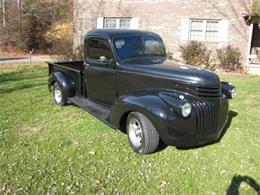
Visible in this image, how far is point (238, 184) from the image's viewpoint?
174 inches

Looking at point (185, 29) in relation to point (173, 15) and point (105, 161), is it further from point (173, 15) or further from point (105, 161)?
point (105, 161)

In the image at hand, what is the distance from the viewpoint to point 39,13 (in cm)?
2984

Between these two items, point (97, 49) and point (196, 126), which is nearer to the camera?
point (196, 126)

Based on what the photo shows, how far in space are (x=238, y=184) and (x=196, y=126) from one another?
1.00 metres

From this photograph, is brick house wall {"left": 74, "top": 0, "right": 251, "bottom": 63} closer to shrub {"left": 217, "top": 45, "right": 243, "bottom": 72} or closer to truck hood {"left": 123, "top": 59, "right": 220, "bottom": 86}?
shrub {"left": 217, "top": 45, "right": 243, "bottom": 72}

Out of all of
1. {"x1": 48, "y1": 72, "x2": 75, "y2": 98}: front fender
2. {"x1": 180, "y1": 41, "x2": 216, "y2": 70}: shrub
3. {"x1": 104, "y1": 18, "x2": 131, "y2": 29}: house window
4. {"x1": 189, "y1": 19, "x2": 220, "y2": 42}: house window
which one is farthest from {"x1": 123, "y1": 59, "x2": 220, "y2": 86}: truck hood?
{"x1": 104, "y1": 18, "x2": 131, "y2": 29}: house window

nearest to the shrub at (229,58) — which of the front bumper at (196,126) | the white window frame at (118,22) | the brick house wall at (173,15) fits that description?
the brick house wall at (173,15)

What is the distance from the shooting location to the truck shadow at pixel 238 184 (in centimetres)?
423

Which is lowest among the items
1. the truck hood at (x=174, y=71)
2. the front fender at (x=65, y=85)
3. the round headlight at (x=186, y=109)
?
the front fender at (x=65, y=85)

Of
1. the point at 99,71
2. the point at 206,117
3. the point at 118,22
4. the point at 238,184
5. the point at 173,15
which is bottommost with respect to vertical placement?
the point at 238,184

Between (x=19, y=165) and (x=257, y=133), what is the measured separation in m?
4.43

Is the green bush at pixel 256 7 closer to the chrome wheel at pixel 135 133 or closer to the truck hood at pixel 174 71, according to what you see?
the truck hood at pixel 174 71

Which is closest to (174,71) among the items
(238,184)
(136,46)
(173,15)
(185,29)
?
(136,46)

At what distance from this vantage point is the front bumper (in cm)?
474
